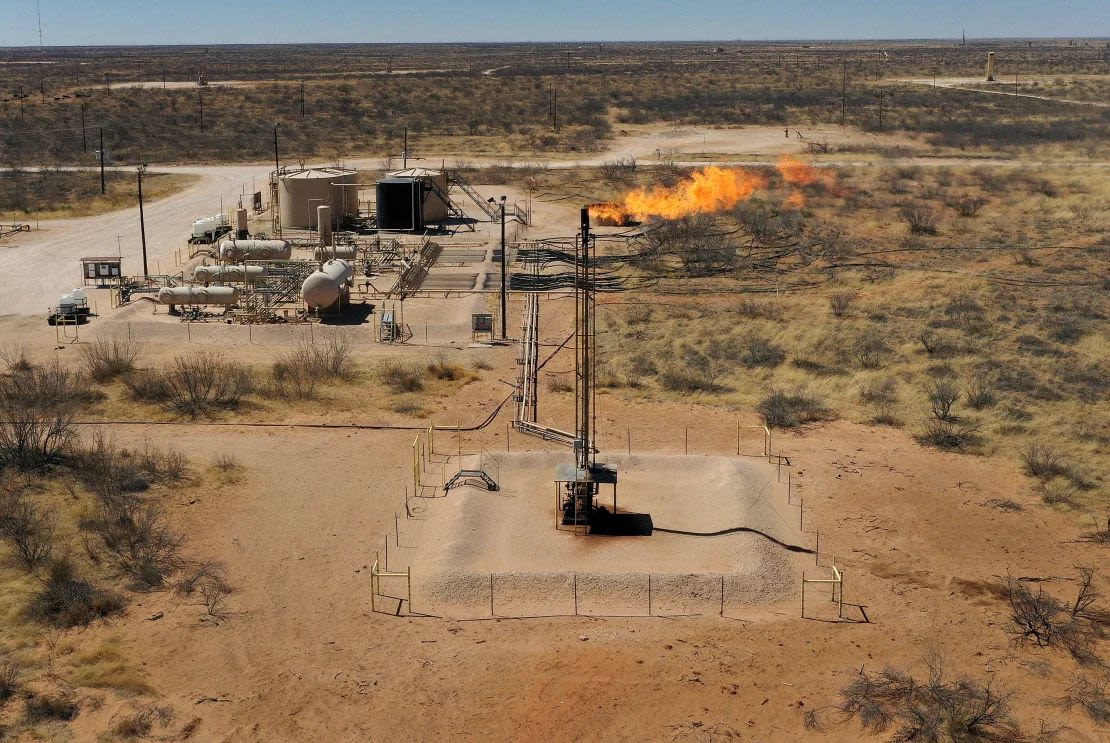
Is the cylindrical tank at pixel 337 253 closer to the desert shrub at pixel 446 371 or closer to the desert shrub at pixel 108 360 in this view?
the desert shrub at pixel 108 360

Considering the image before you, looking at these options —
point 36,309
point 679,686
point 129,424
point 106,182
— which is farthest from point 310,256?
point 679,686

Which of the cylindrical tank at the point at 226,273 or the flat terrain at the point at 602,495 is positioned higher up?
the cylindrical tank at the point at 226,273

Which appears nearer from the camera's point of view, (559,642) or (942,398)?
(559,642)

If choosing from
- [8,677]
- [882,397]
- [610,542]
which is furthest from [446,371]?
[8,677]

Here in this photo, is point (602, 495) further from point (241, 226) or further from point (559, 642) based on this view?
point (241, 226)

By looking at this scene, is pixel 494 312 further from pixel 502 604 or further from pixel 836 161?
pixel 836 161

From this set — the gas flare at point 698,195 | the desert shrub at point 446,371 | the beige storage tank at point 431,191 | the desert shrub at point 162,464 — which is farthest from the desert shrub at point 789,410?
the beige storage tank at point 431,191
